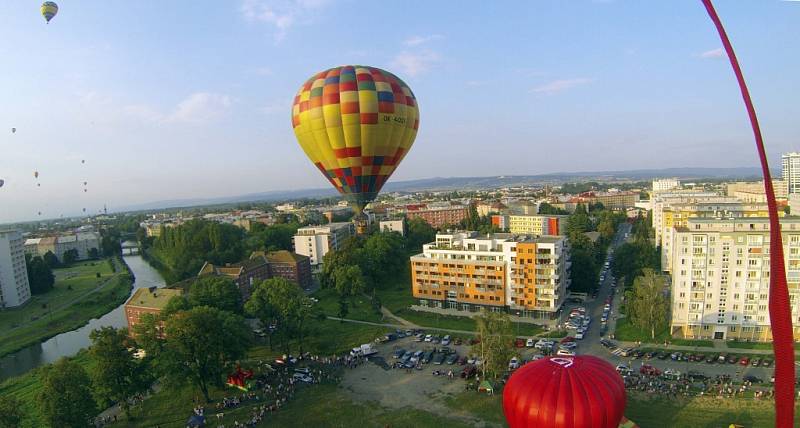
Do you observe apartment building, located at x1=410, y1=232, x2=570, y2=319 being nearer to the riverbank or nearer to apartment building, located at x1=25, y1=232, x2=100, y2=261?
the riverbank

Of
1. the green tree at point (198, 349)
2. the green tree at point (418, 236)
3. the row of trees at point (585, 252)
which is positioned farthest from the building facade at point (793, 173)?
the green tree at point (198, 349)

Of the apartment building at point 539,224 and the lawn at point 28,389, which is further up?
the apartment building at point 539,224

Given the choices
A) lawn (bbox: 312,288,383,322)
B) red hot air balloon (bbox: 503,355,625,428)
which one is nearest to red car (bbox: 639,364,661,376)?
red hot air balloon (bbox: 503,355,625,428)

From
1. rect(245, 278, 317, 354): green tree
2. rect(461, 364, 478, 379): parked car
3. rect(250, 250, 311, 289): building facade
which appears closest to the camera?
rect(461, 364, 478, 379): parked car

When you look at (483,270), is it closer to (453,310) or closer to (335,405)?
(453,310)

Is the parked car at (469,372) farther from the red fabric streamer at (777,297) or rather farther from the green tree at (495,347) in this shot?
the red fabric streamer at (777,297)

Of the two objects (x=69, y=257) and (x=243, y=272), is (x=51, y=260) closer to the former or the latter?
(x=69, y=257)
